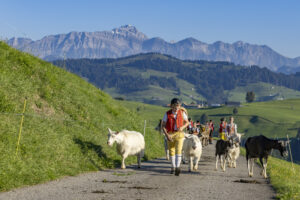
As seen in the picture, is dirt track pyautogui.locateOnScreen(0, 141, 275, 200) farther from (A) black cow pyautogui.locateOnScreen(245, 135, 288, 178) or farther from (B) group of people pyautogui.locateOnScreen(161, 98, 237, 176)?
(A) black cow pyautogui.locateOnScreen(245, 135, 288, 178)

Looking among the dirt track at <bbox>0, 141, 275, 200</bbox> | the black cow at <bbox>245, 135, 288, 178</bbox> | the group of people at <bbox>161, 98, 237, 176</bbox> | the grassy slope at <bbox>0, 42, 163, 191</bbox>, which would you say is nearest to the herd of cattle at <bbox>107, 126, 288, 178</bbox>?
the black cow at <bbox>245, 135, 288, 178</bbox>

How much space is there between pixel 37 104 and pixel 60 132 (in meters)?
2.88

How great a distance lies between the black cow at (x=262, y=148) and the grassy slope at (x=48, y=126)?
20.9ft

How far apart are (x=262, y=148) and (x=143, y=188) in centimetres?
805

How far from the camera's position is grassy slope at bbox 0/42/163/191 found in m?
13.9

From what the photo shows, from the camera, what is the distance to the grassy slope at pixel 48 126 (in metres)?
13.9

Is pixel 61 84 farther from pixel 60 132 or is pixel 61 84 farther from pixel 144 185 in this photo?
pixel 144 185

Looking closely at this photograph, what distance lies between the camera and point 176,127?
653 inches

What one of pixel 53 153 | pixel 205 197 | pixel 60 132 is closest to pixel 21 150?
pixel 53 153

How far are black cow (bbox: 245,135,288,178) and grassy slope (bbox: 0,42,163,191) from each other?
636cm

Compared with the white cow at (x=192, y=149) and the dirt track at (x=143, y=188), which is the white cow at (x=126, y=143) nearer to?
the dirt track at (x=143, y=188)

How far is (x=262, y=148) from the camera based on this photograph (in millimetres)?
18719

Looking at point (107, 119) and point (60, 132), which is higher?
point (107, 119)

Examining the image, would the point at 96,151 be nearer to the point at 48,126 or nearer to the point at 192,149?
the point at 48,126
